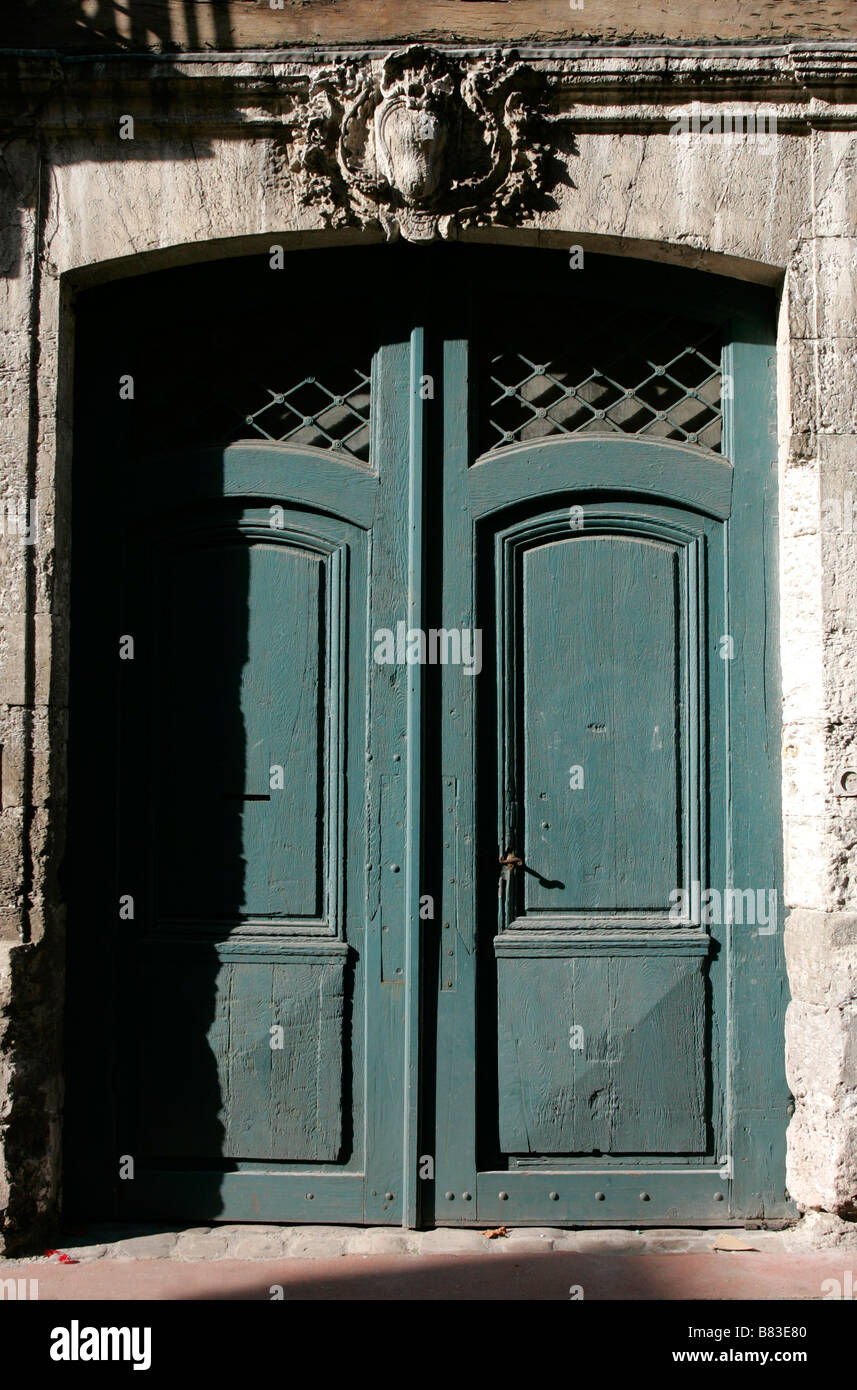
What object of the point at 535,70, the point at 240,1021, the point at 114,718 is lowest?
the point at 240,1021

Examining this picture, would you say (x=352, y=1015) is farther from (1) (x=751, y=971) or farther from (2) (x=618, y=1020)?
(1) (x=751, y=971)

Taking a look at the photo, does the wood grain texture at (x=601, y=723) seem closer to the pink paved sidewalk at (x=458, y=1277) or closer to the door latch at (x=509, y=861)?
the door latch at (x=509, y=861)

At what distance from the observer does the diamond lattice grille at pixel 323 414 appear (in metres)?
4.18

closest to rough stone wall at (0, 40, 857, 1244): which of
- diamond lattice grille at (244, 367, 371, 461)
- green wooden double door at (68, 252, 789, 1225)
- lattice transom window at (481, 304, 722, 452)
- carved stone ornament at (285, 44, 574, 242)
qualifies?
carved stone ornament at (285, 44, 574, 242)

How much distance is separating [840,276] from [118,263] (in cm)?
245

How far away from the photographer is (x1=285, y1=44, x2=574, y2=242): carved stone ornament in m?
3.87

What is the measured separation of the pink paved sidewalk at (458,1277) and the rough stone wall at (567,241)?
30 cm

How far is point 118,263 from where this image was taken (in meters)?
4.00

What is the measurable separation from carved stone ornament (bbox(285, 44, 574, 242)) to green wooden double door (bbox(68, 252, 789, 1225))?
0.25 meters

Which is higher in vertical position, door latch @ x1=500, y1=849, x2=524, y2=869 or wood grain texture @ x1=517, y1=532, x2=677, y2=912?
wood grain texture @ x1=517, y1=532, x2=677, y2=912

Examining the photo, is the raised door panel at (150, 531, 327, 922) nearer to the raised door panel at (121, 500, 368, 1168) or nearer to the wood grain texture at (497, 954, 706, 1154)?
the raised door panel at (121, 500, 368, 1168)

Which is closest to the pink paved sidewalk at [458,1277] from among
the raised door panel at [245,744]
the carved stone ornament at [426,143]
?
the raised door panel at [245,744]

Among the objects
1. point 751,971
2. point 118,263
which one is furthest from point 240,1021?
point 118,263

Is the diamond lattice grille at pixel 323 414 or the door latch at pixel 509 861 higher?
the diamond lattice grille at pixel 323 414
